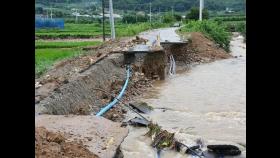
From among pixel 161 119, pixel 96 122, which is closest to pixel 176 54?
pixel 161 119

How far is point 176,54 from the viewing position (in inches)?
973

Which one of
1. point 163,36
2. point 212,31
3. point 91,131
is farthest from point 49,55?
point 91,131

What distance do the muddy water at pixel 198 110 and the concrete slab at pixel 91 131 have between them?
24.9 inches

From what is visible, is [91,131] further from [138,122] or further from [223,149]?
[138,122]

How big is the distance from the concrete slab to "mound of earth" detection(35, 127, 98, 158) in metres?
0.40

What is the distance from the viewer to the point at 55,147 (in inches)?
214

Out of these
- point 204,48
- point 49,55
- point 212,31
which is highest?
point 212,31

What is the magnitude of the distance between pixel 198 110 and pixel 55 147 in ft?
25.9

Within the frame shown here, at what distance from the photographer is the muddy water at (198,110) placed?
29.9ft

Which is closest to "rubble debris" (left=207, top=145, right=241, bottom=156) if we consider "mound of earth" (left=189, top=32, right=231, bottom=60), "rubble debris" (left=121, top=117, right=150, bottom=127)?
"rubble debris" (left=121, top=117, right=150, bottom=127)

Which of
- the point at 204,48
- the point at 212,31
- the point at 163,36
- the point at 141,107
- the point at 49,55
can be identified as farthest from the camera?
the point at 212,31

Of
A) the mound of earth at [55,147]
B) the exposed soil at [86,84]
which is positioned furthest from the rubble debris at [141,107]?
the mound of earth at [55,147]
